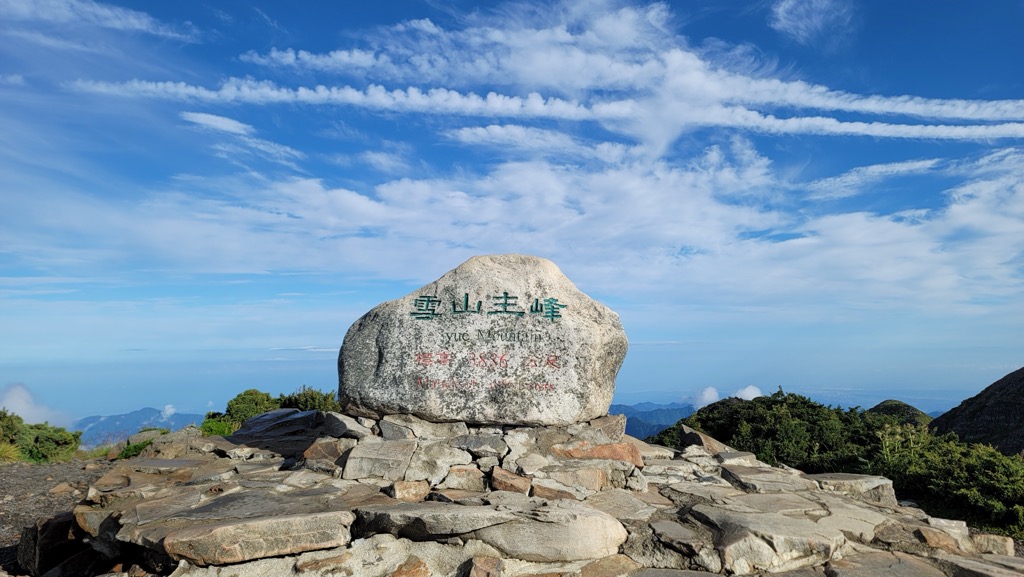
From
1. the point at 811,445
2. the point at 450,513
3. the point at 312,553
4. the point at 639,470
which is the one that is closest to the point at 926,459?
the point at 811,445

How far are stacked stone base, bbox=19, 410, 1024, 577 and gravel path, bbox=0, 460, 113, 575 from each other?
1912 millimetres

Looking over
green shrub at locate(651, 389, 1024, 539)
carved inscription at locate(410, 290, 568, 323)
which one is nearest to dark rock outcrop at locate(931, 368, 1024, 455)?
green shrub at locate(651, 389, 1024, 539)

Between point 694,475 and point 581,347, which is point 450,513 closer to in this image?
point 581,347

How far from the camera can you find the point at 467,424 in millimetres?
8531

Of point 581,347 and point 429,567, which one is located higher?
point 581,347

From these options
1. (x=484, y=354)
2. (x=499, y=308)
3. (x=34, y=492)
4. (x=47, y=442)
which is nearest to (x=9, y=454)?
(x=47, y=442)

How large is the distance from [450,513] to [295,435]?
255 inches

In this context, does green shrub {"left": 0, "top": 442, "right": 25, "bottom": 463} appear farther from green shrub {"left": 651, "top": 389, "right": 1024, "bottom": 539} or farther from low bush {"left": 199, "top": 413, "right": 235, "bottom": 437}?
green shrub {"left": 651, "top": 389, "right": 1024, "bottom": 539}

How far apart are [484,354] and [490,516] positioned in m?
2.82

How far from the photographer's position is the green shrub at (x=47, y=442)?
51.1 ft

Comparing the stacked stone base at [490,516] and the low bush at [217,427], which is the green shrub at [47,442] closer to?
the low bush at [217,427]

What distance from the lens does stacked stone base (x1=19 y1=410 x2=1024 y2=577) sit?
578 cm

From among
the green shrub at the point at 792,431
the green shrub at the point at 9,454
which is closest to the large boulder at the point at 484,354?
the green shrub at the point at 792,431

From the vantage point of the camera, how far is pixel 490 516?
6.00m
